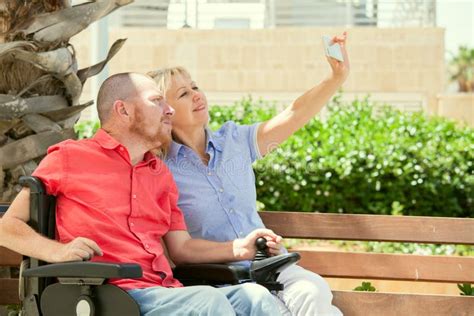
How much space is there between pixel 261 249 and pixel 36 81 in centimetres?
114

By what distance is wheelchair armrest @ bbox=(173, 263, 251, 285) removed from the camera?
12.0 ft

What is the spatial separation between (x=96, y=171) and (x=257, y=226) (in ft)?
2.46

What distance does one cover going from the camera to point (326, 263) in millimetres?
4465

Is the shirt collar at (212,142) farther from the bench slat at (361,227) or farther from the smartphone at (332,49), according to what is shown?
the smartphone at (332,49)

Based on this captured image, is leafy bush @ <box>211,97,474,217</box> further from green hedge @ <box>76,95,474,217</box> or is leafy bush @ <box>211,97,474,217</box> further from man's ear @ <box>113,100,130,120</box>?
man's ear @ <box>113,100,130,120</box>

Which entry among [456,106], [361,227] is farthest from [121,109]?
[456,106]

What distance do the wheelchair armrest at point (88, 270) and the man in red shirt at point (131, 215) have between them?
60 mm

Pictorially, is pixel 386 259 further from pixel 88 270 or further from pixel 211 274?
pixel 88 270

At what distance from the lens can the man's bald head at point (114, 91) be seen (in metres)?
3.65

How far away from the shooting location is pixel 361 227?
4.31 meters

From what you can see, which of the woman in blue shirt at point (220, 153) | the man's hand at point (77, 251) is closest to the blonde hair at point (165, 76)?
the woman in blue shirt at point (220, 153)

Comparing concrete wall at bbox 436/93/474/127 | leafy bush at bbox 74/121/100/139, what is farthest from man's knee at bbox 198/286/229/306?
concrete wall at bbox 436/93/474/127

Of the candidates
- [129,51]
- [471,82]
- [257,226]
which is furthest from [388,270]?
[471,82]

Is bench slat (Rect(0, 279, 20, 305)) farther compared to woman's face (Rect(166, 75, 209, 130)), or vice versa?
bench slat (Rect(0, 279, 20, 305))
